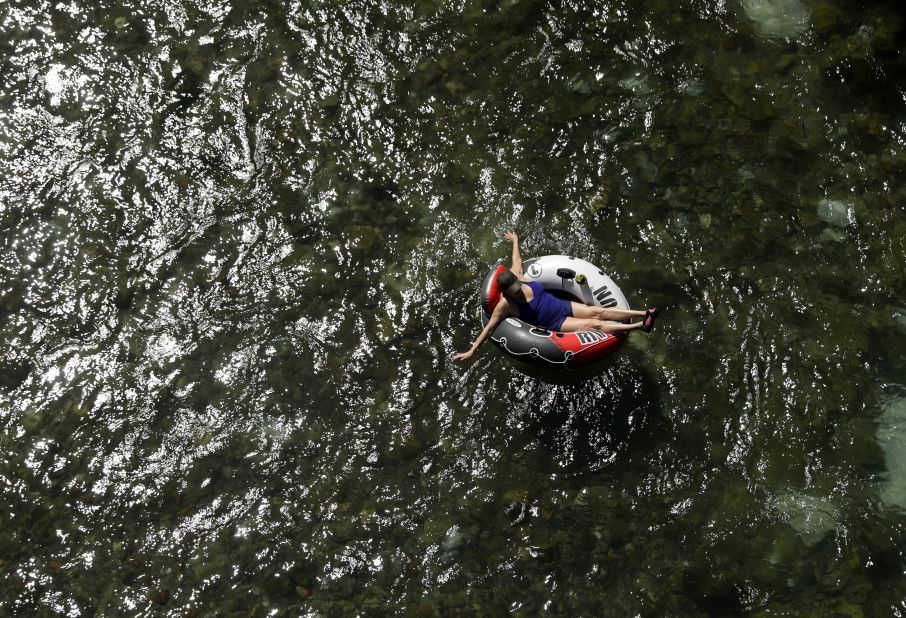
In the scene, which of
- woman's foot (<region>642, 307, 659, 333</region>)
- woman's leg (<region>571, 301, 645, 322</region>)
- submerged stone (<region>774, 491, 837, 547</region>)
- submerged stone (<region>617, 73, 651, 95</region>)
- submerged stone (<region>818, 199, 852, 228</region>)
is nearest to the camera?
woman's foot (<region>642, 307, 659, 333</region>)

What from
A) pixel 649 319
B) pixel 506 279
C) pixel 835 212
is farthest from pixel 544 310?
pixel 835 212

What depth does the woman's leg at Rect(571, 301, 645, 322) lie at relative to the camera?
5.63 meters

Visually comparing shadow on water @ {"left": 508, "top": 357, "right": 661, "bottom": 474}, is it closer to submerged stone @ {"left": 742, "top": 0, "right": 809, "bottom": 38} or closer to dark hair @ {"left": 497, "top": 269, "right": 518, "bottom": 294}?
dark hair @ {"left": 497, "top": 269, "right": 518, "bottom": 294}

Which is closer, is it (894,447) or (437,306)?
(894,447)

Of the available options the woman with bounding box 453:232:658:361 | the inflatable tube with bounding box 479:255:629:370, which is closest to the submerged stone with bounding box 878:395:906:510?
the woman with bounding box 453:232:658:361

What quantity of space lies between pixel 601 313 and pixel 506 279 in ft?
2.74

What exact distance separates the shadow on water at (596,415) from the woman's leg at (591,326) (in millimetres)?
608

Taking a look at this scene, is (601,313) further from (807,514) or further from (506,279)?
(807,514)

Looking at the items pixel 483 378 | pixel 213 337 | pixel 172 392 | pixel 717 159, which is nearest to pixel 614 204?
pixel 717 159

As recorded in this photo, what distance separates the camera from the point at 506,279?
→ 534 cm

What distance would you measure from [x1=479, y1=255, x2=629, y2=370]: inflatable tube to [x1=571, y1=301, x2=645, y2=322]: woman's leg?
12 cm

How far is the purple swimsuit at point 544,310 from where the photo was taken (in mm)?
5637

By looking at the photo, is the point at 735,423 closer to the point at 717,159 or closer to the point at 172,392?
the point at 717,159

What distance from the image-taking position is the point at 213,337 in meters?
6.44
